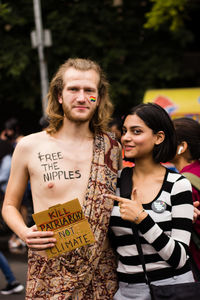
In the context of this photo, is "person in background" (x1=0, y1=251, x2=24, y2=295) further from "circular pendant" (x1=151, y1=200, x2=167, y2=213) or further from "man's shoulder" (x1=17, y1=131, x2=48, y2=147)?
"circular pendant" (x1=151, y1=200, x2=167, y2=213)

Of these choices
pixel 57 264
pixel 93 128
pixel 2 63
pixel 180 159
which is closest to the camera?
pixel 57 264

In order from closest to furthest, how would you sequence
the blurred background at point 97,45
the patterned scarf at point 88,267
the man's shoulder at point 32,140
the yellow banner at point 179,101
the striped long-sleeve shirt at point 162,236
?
the striped long-sleeve shirt at point 162,236, the patterned scarf at point 88,267, the man's shoulder at point 32,140, the yellow banner at point 179,101, the blurred background at point 97,45

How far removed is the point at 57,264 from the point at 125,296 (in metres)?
0.39

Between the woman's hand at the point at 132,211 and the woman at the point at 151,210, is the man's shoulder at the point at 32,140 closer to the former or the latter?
the woman at the point at 151,210

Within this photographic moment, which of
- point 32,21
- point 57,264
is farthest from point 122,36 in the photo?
point 57,264

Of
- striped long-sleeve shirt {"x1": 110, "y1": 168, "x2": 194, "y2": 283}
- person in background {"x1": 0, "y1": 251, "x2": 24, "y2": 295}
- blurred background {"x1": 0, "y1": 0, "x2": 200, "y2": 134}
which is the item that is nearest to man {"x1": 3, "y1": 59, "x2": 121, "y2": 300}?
striped long-sleeve shirt {"x1": 110, "y1": 168, "x2": 194, "y2": 283}

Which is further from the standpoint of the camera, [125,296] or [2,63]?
[2,63]

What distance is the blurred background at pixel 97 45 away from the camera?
1173 centimetres

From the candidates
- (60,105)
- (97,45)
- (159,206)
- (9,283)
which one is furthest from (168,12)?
(159,206)

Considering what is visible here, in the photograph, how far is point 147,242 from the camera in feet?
7.27

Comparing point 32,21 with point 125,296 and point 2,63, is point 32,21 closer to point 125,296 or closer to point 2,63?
point 2,63

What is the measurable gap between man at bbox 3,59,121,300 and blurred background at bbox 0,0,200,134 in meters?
9.02

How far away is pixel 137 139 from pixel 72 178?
0.43 metres

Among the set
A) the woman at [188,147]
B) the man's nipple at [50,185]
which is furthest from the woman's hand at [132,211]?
the woman at [188,147]
